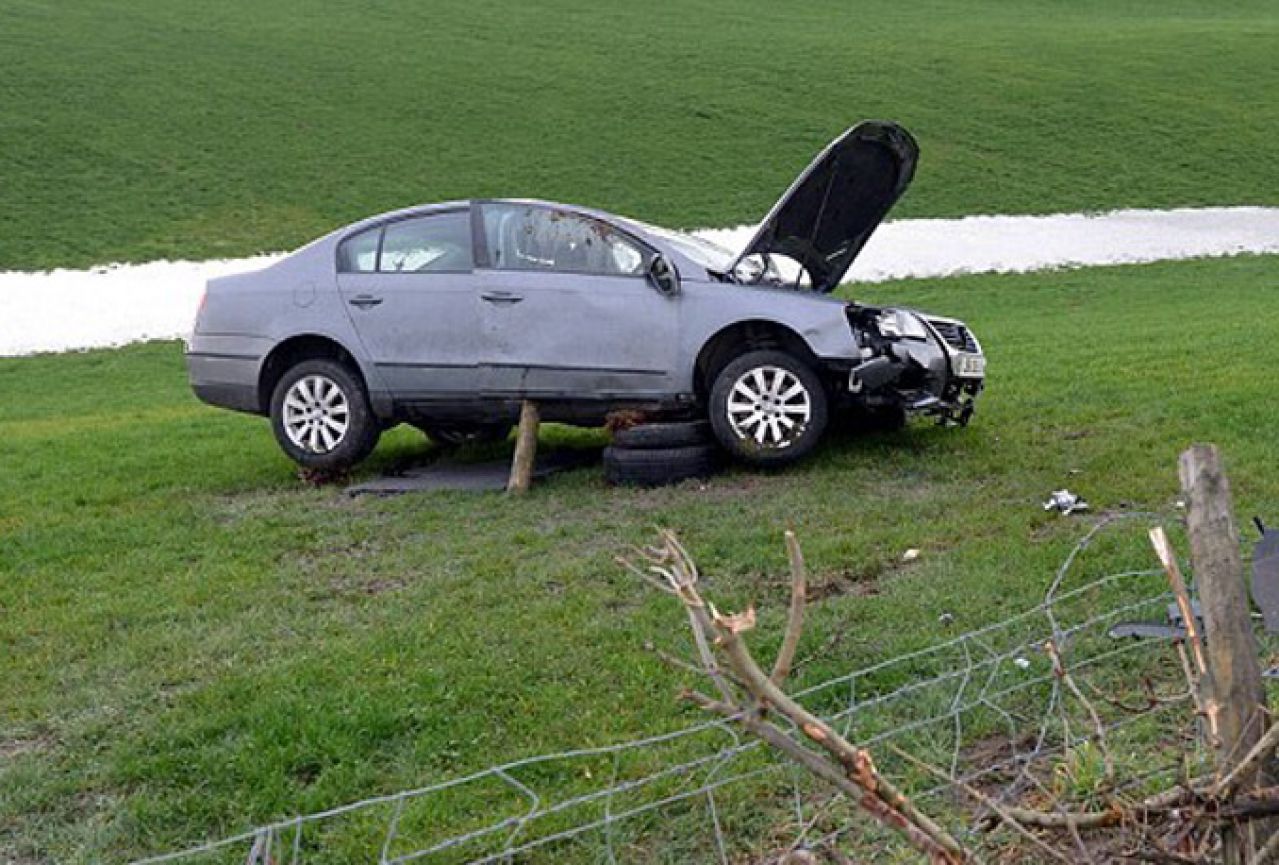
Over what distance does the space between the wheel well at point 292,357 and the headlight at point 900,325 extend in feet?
10.7

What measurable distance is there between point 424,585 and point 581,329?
2.69 metres

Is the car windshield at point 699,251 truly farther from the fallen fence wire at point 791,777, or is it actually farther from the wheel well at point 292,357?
the fallen fence wire at point 791,777

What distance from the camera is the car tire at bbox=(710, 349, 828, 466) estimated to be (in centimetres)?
943

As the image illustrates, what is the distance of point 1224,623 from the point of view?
2.83 meters

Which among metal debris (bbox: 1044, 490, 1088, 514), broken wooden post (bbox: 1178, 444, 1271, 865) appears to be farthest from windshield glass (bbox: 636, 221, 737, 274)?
broken wooden post (bbox: 1178, 444, 1271, 865)

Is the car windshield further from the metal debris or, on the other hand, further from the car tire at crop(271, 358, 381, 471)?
the metal debris

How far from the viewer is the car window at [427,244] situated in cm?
1005

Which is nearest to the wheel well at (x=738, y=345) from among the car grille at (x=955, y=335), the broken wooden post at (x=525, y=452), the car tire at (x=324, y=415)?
the broken wooden post at (x=525, y=452)

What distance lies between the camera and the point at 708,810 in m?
4.80

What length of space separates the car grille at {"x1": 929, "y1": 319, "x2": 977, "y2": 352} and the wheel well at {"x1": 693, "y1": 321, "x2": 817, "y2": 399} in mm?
1114

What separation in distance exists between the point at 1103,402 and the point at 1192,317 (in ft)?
22.3

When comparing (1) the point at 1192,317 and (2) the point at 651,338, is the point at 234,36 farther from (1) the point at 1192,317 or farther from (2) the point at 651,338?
(2) the point at 651,338

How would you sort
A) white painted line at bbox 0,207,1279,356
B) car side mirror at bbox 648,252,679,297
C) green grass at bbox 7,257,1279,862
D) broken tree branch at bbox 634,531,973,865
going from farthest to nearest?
white painted line at bbox 0,207,1279,356
car side mirror at bbox 648,252,679,297
green grass at bbox 7,257,1279,862
broken tree branch at bbox 634,531,973,865

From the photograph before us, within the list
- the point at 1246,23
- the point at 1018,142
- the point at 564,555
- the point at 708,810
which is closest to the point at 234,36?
the point at 1018,142
